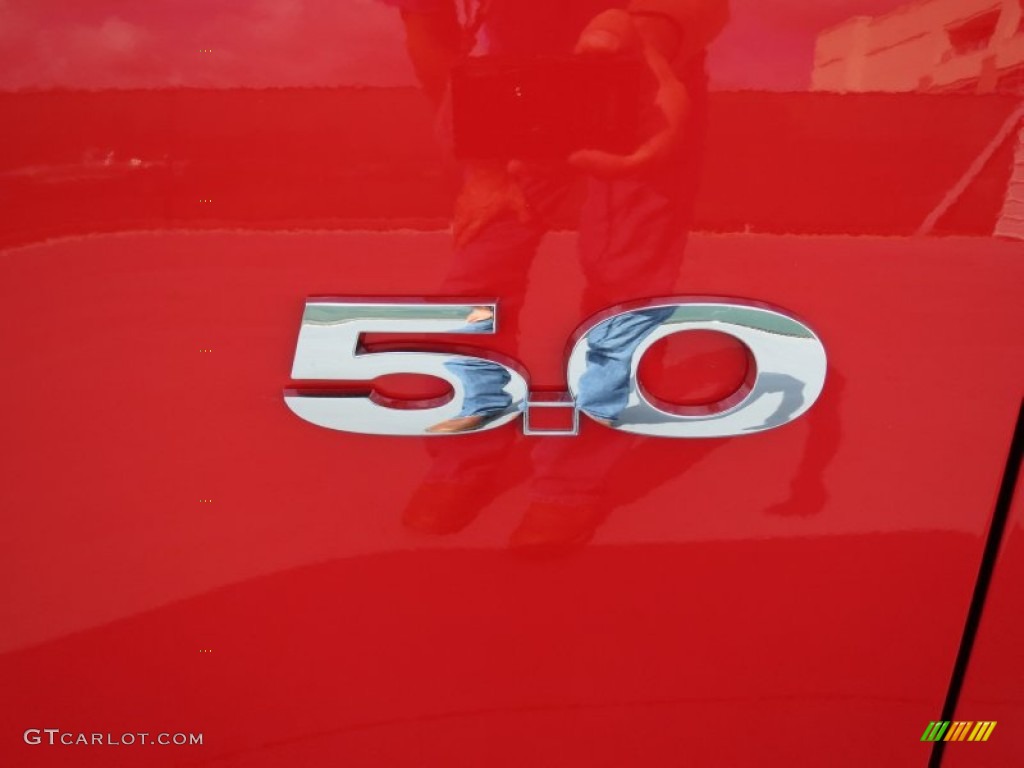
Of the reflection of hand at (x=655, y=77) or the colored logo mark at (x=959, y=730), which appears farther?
the colored logo mark at (x=959, y=730)

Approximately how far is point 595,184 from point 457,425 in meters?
0.26

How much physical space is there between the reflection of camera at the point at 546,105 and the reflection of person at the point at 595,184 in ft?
0.04

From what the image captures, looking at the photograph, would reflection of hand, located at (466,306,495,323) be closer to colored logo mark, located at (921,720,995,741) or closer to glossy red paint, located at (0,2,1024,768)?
glossy red paint, located at (0,2,1024,768)

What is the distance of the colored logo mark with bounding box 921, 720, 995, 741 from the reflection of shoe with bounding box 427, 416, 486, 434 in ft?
2.25

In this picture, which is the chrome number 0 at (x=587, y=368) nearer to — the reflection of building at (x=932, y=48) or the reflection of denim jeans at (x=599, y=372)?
the reflection of denim jeans at (x=599, y=372)

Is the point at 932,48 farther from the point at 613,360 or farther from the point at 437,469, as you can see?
the point at 437,469

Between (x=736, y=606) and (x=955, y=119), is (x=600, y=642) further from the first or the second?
(x=955, y=119)

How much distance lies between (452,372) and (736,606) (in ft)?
1.39

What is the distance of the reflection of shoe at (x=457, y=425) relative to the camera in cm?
76

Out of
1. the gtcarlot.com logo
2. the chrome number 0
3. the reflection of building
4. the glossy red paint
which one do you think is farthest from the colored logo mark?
the gtcarlot.com logo

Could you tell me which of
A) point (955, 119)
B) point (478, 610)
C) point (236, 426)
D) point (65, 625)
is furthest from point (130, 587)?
point (955, 119)

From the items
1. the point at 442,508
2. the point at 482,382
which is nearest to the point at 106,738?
the point at 442,508

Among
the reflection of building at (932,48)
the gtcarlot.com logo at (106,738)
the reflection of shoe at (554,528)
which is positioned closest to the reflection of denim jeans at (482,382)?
the reflection of shoe at (554,528)

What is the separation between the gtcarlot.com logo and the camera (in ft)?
3.05
